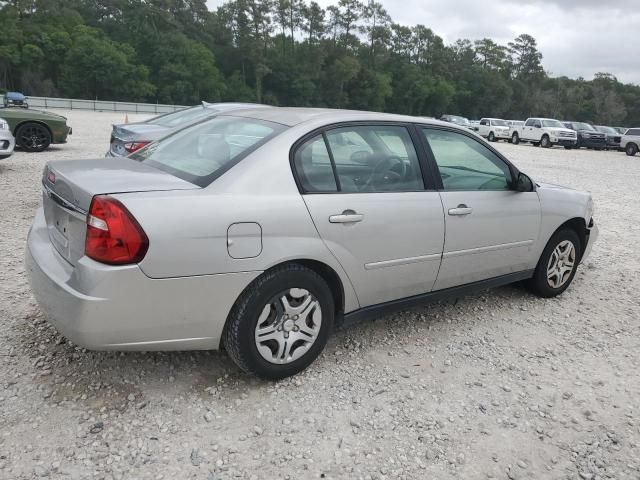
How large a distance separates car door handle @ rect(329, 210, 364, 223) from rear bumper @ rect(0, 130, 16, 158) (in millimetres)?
8208

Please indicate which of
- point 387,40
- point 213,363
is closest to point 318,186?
point 213,363

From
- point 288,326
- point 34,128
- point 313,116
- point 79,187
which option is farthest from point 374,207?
point 34,128

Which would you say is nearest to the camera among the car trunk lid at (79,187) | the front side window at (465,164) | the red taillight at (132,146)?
the car trunk lid at (79,187)

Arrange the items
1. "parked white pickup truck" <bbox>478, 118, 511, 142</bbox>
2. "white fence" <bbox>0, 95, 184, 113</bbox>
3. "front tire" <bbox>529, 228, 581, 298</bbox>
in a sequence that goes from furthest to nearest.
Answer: "white fence" <bbox>0, 95, 184, 113</bbox> → "parked white pickup truck" <bbox>478, 118, 511, 142</bbox> → "front tire" <bbox>529, 228, 581, 298</bbox>

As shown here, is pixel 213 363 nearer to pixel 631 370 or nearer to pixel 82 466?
pixel 82 466

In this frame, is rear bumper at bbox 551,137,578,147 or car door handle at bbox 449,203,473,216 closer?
car door handle at bbox 449,203,473,216

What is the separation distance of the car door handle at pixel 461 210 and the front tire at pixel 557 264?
1183 mm

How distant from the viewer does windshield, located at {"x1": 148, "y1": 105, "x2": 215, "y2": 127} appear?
9.06 meters

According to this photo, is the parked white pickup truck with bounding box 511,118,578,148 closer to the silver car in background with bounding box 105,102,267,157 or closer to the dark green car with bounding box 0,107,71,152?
the silver car in background with bounding box 105,102,267,157

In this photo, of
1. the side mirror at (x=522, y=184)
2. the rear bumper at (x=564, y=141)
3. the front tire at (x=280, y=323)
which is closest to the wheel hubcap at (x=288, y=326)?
the front tire at (x=280, y=323)

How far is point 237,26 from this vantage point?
297ft

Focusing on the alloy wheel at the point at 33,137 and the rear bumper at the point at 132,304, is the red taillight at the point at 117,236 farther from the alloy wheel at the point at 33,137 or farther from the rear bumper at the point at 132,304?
the alloy wheel at the point at 33,137

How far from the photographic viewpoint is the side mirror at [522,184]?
4.09 meters

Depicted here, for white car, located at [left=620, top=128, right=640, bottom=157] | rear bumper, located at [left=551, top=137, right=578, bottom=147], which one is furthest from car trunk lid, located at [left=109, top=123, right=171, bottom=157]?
rear bumper, located at [left=551, top=137, right=578, bottom=147]
